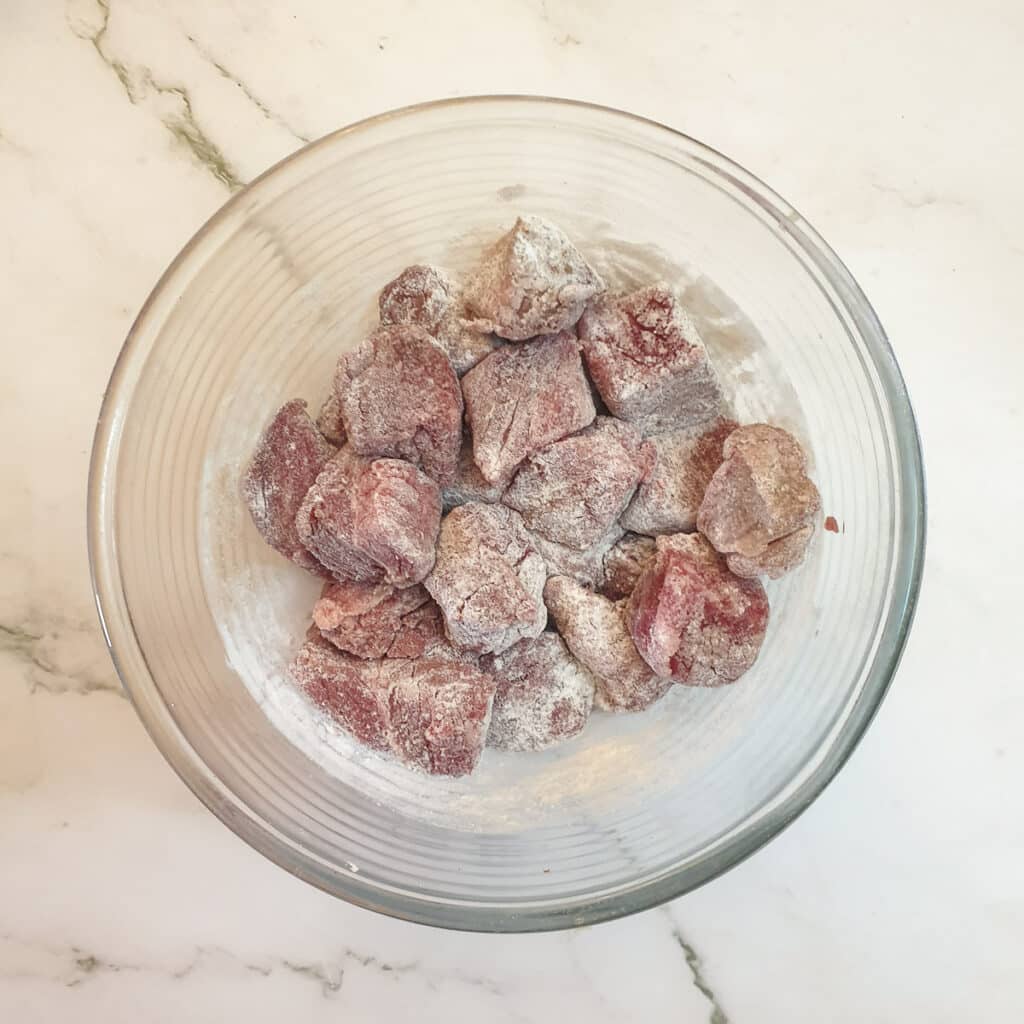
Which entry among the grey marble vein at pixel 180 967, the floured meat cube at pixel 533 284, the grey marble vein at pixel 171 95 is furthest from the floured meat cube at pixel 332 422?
the grey marble vein at pixel 180 967

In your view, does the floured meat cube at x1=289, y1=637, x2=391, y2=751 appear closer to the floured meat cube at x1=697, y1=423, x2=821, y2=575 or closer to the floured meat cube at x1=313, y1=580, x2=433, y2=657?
the floured meat cube at x1=313, y1=580, x2=433, y2=657

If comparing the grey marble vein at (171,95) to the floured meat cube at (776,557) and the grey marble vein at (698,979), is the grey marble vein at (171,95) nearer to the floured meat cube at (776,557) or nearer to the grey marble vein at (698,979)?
the floured meat cube at (776,557)

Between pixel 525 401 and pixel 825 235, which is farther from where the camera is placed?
pixel 825 235

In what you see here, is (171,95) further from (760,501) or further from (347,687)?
(760,501)

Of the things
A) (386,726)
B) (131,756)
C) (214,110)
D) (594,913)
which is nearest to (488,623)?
(386,726)

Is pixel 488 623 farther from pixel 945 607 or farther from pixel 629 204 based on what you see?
pixel 945 607

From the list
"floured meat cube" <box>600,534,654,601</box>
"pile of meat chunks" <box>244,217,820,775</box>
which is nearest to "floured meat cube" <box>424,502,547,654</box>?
"pile of meat chunks" <box>244,217,820,775</box>

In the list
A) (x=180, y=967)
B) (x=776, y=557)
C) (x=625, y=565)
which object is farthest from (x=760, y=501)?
(x=180, y=967)
